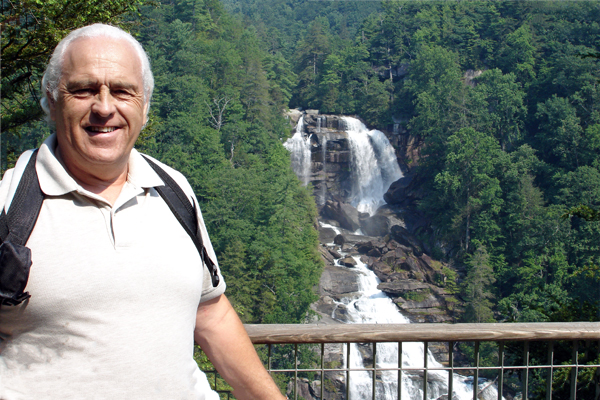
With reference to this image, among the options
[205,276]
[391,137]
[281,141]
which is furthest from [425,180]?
[205,276]

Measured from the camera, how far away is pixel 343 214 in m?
35.5

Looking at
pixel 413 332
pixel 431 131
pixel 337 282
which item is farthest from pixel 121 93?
pixel 431 131

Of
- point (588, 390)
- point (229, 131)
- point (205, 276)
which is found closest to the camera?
point (205, 276)

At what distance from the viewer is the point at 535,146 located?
124 ft

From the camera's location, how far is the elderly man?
4.21ft

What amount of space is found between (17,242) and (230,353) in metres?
0.67

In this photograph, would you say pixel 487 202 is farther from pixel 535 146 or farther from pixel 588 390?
pixel 588 390

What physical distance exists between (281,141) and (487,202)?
540 inches

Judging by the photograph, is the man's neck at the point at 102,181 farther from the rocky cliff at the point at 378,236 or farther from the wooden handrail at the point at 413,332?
the rocky cliff at the point at 378,236

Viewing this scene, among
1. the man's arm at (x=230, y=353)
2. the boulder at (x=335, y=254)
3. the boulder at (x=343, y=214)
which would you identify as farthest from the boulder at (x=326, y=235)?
the man's arm at (x=230, y=353)

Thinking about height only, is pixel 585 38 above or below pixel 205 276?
above

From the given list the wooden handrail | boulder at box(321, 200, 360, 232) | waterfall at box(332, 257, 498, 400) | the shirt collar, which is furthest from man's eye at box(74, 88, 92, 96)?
boulder at box(321, 200, 360, 232)

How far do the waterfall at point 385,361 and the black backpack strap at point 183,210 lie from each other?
12.5 m

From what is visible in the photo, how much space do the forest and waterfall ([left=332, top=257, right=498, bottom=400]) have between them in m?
2.48
